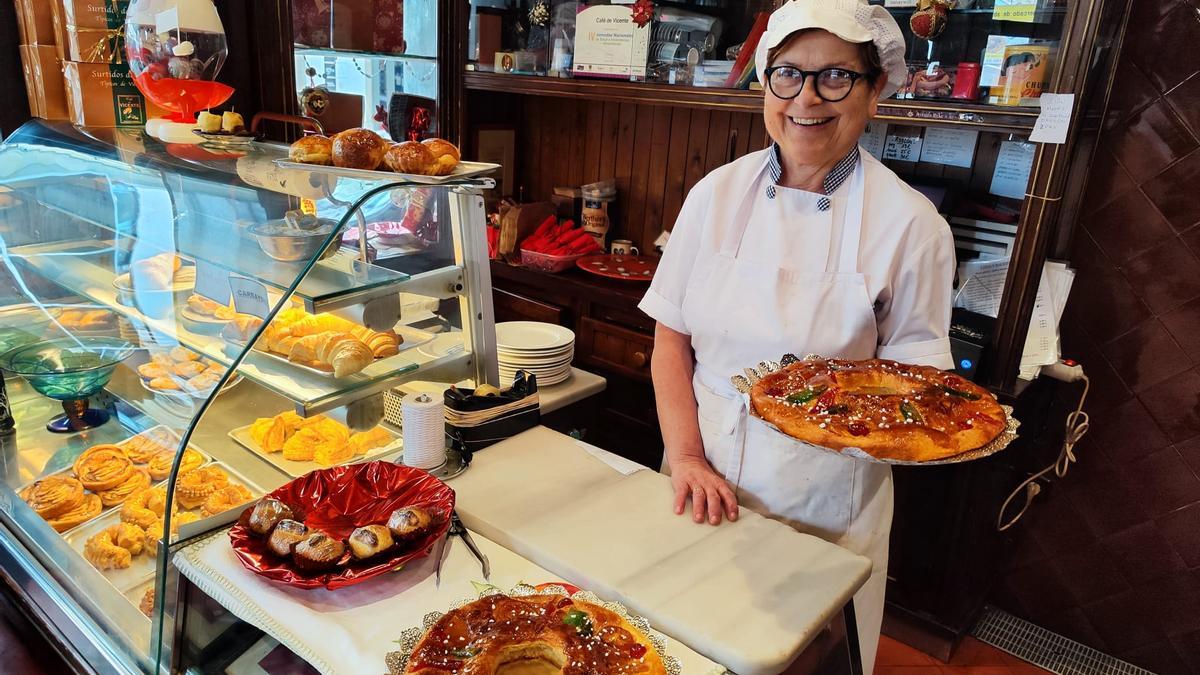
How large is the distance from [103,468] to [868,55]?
6.12 feet

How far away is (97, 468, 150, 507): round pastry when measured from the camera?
67.5 inches

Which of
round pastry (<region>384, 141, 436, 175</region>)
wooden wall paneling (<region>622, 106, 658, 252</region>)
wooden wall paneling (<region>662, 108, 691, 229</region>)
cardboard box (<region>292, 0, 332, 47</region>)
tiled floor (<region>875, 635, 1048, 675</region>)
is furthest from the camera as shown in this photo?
wooden wall paneling (<region>622, 106, 658, 252</region>)

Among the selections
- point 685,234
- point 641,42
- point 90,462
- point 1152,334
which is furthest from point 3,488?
point 1152,334

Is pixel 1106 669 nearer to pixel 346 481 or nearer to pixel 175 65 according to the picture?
pixel 346 481

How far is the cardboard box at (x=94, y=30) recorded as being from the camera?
2.46 metres

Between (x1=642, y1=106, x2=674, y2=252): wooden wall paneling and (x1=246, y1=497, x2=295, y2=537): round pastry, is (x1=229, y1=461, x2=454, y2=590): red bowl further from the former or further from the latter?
(x1=642, y1=106, x2=674, y2=252): wooden wall paneling

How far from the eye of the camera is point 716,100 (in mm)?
3025

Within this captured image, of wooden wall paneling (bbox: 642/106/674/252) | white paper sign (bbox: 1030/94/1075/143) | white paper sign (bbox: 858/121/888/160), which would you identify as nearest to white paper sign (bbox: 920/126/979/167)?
white paper sign (bbox: 858/121/888/160)

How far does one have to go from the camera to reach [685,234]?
1.90 metres

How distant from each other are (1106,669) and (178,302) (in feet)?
10.8

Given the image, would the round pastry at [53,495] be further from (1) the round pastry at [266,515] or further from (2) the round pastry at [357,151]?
(2) the round pastry at [357,151]

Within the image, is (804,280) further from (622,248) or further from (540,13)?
(540,13)

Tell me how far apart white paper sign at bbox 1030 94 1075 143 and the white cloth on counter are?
191 cm

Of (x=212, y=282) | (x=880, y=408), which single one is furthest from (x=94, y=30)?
Answer: (x=880, y=408)
